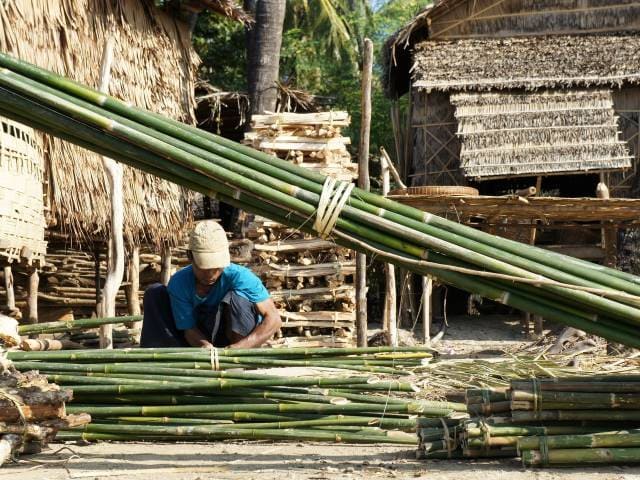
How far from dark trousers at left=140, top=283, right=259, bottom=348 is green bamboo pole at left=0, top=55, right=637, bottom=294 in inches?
71.5

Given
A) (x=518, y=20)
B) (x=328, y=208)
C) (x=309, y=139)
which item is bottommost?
(x=328, y=208)

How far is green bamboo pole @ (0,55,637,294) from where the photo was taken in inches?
124

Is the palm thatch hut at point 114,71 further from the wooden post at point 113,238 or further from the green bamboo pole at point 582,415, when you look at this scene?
the green bamboo pole at point 582,415

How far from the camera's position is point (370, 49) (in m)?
7.39

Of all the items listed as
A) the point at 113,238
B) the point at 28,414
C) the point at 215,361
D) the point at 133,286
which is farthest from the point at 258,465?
the point at 133,286

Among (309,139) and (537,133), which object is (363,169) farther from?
(537,133)

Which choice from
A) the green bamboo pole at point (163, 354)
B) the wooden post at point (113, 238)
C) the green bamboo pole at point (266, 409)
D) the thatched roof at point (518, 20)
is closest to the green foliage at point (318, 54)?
the thatched roof at point (518, 20)

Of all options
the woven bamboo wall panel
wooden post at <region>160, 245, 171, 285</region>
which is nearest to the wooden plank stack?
the woven bamboo wall panel

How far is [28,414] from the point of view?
10.9ft

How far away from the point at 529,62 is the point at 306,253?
22.8ft

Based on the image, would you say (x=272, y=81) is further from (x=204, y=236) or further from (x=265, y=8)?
(x=204, y=236)

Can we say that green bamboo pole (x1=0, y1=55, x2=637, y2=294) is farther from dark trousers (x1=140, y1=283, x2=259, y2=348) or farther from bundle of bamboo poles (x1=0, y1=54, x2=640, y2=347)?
dark trousers (x1=140, y1=283, x2=259, y2=348)

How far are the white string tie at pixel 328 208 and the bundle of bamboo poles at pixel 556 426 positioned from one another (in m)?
0.90

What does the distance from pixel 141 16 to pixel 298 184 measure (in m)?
7.81
